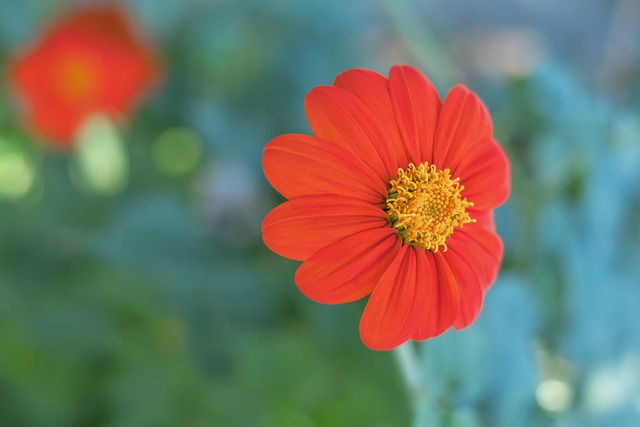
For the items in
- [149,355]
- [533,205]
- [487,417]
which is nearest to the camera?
[487,417]

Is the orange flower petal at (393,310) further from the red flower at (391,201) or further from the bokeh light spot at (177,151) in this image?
the bokeh light spot at (177,151)

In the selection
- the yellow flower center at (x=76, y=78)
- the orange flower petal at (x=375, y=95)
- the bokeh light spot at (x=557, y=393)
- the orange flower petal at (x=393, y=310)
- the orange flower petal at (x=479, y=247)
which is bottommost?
the orange flower petal at (x=393, y=310)

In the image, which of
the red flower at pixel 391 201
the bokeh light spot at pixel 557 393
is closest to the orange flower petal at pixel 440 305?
the red flower at pixel 391 201

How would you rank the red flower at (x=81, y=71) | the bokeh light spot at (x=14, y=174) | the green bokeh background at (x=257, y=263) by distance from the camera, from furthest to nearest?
the bokeh light spot at (x=14, y=174)
the red flower at (x=81, y=71)
the green bokeh background at (x=257, y=263)

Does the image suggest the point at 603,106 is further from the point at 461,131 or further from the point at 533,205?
the point at 461,131

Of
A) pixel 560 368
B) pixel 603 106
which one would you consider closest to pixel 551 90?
A: pixel 603 106

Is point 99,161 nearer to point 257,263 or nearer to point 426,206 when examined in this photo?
point 257,263

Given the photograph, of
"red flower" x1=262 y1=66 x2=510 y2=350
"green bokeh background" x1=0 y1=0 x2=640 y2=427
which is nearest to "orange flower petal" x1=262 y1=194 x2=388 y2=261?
"red flower" x1=262 y1=66 x2=510 y2=350

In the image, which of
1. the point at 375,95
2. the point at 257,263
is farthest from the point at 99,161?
the point at 375,95
